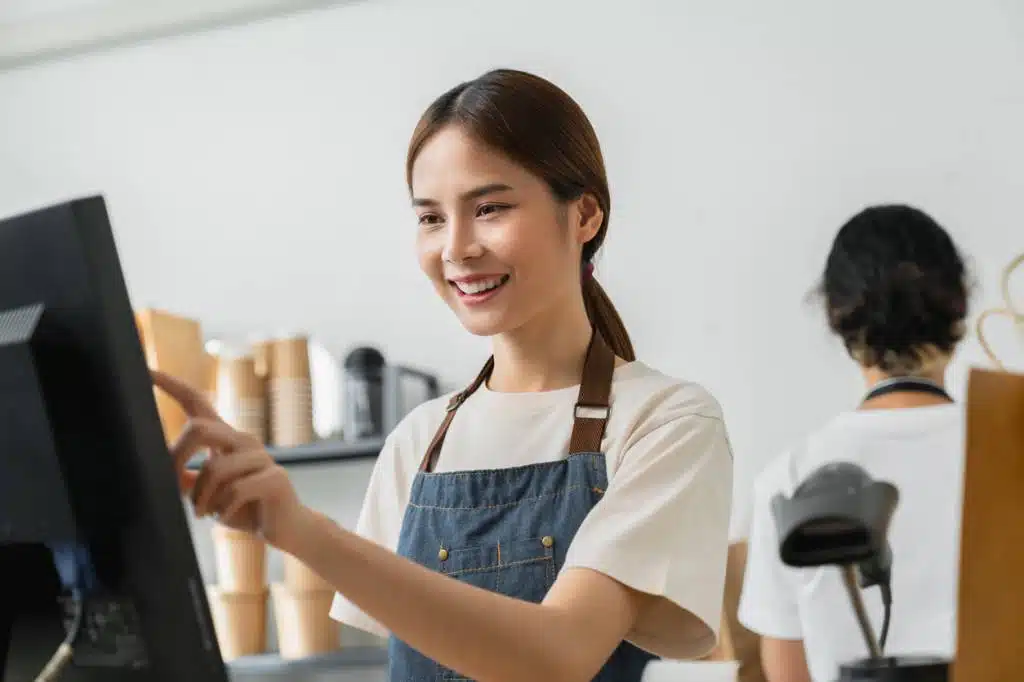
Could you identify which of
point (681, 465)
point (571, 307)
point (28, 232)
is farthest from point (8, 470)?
point (571, 307)

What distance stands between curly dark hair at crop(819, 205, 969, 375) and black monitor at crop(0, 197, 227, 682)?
1327 millimetres

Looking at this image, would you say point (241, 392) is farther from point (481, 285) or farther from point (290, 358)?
point (481, 285)

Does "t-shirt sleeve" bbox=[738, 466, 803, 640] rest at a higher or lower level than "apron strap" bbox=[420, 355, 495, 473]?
lower

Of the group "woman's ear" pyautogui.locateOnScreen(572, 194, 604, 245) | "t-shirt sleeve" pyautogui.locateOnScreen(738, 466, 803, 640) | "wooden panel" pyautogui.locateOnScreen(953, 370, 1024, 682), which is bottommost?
"t-shirt sleeve" pyautogui.locateOnScreen(738, 466, 803, 640)

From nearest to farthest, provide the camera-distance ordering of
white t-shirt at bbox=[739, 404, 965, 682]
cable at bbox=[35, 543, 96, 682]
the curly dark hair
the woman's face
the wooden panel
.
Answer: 1. the wooden panel
2. cable at bbox=[35, 543, 96, 682]
3. the woman's face
4. white t-shirt at bbox=[739, 404, 965, 682]
5. the curly dark hair

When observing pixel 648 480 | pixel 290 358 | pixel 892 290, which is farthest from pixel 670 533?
pixel 290 358

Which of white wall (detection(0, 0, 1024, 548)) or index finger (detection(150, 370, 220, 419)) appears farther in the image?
white wall (detection(0, 0, 1024, 548))

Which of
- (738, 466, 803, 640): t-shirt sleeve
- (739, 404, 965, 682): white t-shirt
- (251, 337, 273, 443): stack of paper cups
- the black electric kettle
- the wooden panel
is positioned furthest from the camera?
(251, 337, 273, 443): stack of paper cups

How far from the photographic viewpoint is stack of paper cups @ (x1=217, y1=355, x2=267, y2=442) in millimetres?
2820

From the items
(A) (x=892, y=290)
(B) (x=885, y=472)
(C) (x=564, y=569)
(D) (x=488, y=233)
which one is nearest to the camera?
(C) (x=564, y=569)

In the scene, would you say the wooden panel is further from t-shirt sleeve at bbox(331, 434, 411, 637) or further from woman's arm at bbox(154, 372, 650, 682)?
t-shirt sleeve at bbox(331, 434, 411, 637)

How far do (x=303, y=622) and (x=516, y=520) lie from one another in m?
1.49

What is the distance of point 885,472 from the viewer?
1.60 m

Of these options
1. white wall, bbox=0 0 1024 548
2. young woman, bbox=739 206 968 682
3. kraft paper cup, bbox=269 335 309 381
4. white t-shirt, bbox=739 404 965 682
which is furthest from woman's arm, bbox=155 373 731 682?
kraft paper cup, bbox=269 335 309 381
